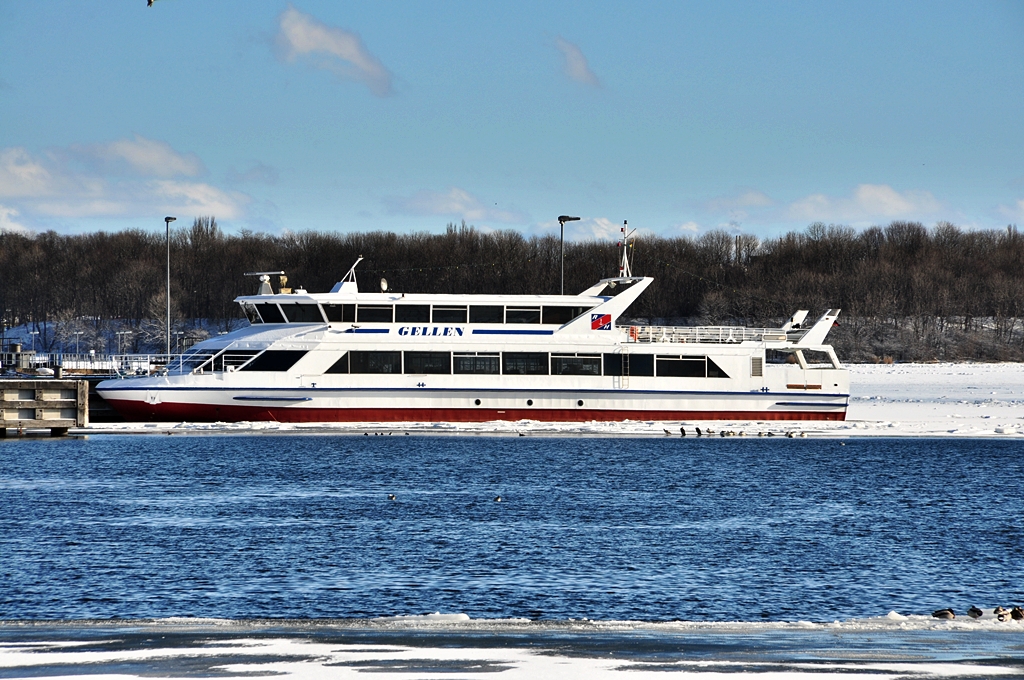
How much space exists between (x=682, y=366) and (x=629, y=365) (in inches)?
83.4

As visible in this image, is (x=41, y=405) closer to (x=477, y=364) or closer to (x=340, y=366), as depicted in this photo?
(x=340, y=366)

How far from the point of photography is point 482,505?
2417cm

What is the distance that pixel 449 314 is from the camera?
138 feet

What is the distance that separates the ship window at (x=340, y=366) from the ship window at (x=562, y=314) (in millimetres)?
7731

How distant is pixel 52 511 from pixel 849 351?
265ft

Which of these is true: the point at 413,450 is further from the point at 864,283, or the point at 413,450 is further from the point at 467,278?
the point at 864,283

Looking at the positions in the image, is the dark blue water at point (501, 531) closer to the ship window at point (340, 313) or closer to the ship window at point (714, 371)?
the ship window at point (340, 313)

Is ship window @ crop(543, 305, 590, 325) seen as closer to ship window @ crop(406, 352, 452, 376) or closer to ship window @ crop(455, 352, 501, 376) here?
ship window @ crop(455, 352, 501, 376)

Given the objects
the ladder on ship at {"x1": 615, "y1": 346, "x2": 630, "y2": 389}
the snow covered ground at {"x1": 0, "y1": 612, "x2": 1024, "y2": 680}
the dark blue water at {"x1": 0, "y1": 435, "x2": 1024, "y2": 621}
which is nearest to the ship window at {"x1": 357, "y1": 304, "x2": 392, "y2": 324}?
the dark blue water at {"x1": 0, "y1": 435, "x2": 1024, "y2": 621}

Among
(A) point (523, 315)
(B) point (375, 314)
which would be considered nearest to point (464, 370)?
(A) point (523, 315)

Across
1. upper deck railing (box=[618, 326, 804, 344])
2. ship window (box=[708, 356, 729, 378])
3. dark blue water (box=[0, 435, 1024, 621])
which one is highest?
upper deck railing (box=[618, 326, 804, 344])

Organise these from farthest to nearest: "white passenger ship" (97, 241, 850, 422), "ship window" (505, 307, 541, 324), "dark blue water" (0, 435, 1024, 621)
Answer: "ship window" (505, 307, 541, 324) → "white passenger ship" (97, 241, 850, 422) → "dark blue water" (0, 435, 1024, 621)

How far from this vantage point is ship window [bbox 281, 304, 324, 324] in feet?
137

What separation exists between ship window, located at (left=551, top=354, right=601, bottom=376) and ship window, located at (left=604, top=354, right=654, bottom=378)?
395mm
